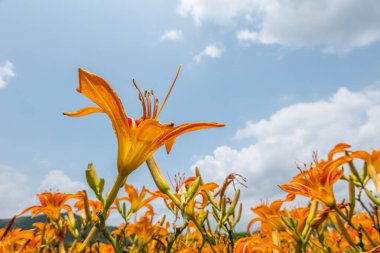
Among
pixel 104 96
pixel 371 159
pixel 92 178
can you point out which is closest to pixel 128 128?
pixel 104 96

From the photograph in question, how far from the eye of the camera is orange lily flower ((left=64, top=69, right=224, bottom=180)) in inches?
44.3

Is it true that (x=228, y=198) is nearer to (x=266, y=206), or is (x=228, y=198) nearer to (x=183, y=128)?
(x=266, y=206)

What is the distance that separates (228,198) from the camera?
7.57 ft

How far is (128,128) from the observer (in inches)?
49.3

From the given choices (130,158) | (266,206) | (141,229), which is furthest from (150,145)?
(141,229)

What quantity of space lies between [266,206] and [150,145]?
1.51 meters

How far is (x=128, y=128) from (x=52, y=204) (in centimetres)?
173

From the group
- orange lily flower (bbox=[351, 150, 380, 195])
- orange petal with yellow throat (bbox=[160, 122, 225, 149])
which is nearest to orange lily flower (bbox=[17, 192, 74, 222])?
orange petal with yellow throat (bbox=[160, 122, 225, 149])

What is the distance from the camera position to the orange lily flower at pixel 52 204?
8.25ft

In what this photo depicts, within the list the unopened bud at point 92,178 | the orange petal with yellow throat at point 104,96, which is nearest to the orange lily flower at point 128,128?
the orange petal with yellow throat at point 104,96

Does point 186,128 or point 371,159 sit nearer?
point 186,128

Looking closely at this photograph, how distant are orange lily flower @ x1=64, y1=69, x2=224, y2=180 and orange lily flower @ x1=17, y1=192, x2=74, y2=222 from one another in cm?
154

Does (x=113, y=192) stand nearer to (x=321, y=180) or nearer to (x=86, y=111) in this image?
(x=86, y=111)

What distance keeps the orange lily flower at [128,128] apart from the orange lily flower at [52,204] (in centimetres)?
154
